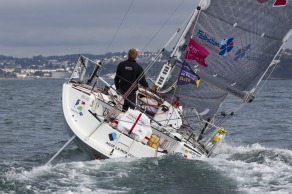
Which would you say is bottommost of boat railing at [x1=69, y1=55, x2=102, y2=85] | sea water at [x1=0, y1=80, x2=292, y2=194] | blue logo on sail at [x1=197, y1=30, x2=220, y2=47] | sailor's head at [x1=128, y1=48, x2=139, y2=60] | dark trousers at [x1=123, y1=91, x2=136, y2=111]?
sea water at [x1=0, y1=80, x2=292, y2=194]

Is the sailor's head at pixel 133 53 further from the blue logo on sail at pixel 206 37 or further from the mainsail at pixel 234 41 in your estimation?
the blue logo on sail at pixel 206 37

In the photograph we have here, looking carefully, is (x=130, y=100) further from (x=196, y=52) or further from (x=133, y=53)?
(x=196, y=52)

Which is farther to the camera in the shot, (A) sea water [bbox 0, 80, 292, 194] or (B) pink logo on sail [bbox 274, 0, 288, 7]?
(B) pink logo on sail [bbox 274, 0, 288, 7]

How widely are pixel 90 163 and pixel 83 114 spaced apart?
4.72ft

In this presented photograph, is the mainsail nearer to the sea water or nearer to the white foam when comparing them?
the white foam

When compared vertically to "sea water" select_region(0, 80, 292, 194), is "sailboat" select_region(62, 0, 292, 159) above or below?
above

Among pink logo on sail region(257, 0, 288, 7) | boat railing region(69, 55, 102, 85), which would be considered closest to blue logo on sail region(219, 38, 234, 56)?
pink logo on sail region(257, 0, 288, 7)

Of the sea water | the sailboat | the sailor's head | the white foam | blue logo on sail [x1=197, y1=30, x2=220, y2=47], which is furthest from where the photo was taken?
blue logo on sail [x1=197, y1=30, x2=220, y2=47]

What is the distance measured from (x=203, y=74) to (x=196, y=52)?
58cm

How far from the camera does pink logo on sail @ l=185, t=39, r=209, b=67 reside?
12.7 meters

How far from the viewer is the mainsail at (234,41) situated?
12.8 metres

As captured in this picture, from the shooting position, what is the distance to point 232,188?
30.5 ft

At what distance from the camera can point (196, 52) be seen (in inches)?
505

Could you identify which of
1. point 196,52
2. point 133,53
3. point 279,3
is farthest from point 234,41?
point 133,53
